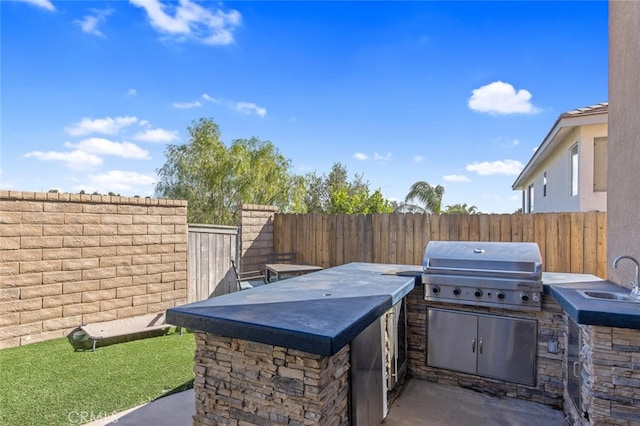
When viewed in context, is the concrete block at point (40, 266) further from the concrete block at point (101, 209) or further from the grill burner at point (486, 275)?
the grill burner at point (486, 275)

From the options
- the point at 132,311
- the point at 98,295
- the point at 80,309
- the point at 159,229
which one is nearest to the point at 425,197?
the point at 159,229

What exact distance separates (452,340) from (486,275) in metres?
0.81

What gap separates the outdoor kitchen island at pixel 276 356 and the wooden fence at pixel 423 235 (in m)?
4.14

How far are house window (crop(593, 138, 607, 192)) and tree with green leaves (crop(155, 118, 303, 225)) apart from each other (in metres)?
9.65

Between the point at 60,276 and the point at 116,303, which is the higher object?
the point at 60,276

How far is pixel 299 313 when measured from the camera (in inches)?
82.6

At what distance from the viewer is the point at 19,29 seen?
17.2ft

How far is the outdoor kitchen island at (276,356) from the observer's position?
1.78 m

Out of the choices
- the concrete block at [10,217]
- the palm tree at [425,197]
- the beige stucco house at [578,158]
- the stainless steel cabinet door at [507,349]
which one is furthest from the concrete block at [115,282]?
the palm tree at [425,197]

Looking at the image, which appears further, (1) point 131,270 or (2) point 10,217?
(1) point 131,270

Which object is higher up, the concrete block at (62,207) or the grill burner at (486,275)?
the concrete block at (62,207)

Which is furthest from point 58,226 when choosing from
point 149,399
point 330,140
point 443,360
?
point 330,140

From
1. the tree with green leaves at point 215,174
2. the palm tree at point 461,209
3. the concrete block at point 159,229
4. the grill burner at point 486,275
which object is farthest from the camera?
the palm tree at point 461,209

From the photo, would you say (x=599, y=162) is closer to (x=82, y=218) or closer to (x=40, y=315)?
(x=82, y=218)
